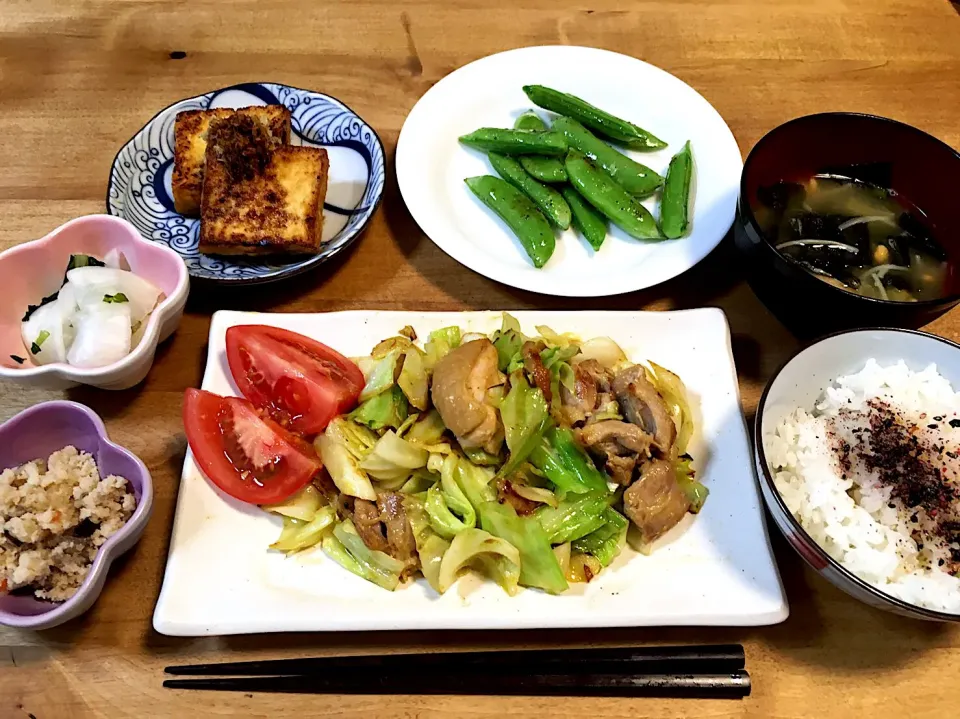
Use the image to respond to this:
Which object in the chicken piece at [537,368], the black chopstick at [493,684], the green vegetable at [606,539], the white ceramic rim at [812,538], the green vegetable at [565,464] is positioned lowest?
the black chopstick at [493,684]

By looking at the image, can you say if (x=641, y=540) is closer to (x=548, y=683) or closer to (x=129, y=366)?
(x=548, y=683)

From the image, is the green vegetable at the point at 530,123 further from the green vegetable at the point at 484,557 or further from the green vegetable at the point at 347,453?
the green vegetable at the point at 484,557

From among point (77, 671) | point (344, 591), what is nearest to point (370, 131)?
point (344, 591)

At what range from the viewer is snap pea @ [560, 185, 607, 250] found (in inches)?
94.3

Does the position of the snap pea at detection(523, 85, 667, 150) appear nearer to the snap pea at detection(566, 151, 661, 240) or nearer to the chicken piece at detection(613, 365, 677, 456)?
the snap pea at detection(566, 151, 661, 240)

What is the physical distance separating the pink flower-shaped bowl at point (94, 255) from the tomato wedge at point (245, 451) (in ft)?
0.84

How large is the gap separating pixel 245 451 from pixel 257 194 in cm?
91

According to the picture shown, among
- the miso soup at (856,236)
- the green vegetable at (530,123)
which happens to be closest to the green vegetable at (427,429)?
the miso soup at (856,236)

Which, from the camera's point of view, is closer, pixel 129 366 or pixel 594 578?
pixel 594 578

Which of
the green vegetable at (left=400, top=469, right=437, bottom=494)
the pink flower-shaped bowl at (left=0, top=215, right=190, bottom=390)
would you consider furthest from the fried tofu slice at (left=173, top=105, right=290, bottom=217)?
the green vegetable at (left=400, top=469, right=437, bottom=494)

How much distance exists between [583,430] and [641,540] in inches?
11.9

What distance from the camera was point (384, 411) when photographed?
1882 mm

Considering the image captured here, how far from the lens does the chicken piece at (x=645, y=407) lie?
1.79 meters

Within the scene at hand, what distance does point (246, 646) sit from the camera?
1748 millimetres
